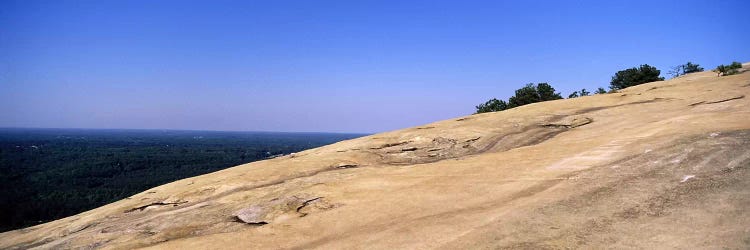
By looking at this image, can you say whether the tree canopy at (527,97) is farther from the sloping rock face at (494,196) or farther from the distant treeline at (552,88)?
the sloping rock face at (494,196)

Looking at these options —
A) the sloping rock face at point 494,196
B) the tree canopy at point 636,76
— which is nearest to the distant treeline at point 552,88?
the tree canopy at point 636,76

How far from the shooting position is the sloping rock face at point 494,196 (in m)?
8.12

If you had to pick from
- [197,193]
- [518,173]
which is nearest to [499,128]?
[518,173]

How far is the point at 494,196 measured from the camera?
417 inches

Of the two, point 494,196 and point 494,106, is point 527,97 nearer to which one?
point 494,106

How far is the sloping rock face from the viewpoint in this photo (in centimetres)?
812

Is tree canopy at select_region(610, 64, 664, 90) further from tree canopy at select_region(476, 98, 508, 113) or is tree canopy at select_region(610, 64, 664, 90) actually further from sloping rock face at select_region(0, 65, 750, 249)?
sloping rock face at select_region(0, 65, 750, 249)

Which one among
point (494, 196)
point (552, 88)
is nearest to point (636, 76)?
point (552, 88)

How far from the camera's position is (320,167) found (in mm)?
17438

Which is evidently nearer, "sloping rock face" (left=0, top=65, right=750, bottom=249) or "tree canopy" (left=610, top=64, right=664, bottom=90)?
"sloping rock face" (left=0, top=65, right=750, bottom=249)

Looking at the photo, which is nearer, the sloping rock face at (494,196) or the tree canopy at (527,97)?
the sloping rock face at (494,196)

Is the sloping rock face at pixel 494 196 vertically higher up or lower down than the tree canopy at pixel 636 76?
lower down

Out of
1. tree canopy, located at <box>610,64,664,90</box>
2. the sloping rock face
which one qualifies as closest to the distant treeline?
tree canopy, located at <box>610,64,664,90</box>

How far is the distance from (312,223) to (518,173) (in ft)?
19.5
